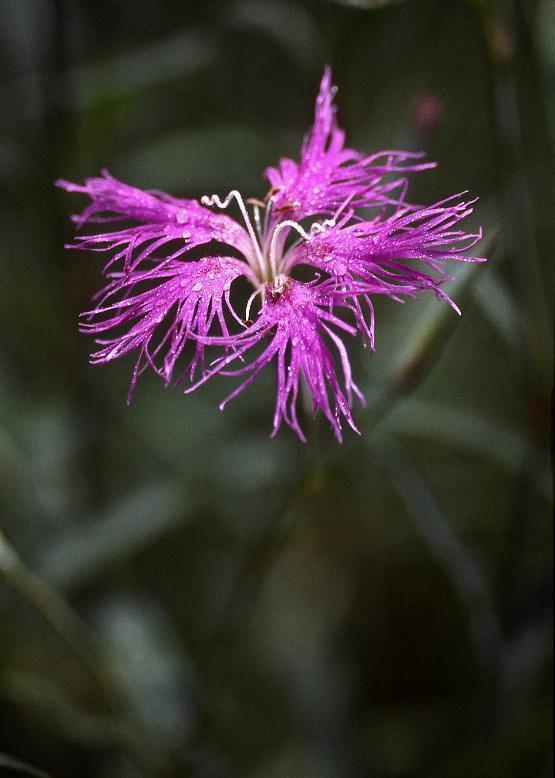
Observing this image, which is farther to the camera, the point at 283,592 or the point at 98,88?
the point at 283,592

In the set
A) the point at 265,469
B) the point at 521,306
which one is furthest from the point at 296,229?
the point at 265,469

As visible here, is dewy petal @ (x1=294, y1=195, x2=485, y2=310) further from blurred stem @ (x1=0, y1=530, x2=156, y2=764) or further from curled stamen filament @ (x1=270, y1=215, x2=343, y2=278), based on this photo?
blurred stem @ (x1=0, y1=530, x2=156, y2=764)

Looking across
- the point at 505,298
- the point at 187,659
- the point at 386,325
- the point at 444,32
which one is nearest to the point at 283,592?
the point at 187,659

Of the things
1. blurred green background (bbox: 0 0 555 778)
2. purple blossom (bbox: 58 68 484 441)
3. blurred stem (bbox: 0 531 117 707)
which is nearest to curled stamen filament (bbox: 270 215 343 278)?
purple blossom (bbox: 58 68 484 441)

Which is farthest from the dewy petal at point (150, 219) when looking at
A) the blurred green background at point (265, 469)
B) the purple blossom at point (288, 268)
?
the blurred green background at point (265, 469)

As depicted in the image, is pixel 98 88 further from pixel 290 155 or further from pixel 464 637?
pixel 464 637

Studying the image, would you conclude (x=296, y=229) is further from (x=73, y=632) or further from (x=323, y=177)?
(x=73, y=632)
